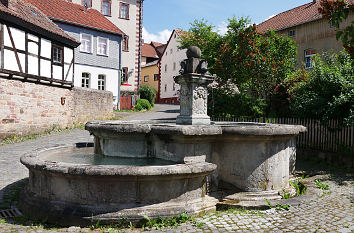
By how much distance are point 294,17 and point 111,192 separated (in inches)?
1038

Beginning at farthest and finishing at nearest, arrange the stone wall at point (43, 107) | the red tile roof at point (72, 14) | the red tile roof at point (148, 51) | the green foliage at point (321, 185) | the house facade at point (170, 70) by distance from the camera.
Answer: the red tile roof at point (148, 51) → the house facade at point (170, 70) → the red tile roof at point (72, 14) → the stone wall at point (43, 107) → the green foliage at point (321, 185)

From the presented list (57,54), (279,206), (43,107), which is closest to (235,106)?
(43,107)

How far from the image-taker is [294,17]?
26.4 meters

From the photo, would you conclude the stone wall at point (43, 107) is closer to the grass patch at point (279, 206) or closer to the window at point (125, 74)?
the window at point (125, 74)

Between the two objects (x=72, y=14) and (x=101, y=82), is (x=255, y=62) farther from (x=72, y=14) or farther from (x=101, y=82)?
(x=72, y=14)

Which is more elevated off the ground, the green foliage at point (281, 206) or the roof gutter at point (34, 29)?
the roof gutter at point (34, 29)

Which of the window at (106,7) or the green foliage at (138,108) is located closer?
the green foliage at (138,108)

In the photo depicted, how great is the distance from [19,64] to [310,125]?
40.5 feet

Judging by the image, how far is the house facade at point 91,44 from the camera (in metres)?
→ 22.9

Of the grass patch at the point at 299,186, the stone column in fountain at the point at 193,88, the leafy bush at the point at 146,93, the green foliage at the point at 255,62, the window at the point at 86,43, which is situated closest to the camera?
the grass patch at the point at 299,186

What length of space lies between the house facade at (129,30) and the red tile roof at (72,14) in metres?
3.89

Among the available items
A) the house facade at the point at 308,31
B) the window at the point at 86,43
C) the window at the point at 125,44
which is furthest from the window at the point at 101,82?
the house facade at the point at 308,31

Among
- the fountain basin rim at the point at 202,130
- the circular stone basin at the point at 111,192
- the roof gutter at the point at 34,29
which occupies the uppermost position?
the roof gutter at the point at 34,29

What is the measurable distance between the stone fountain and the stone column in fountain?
21 mm
